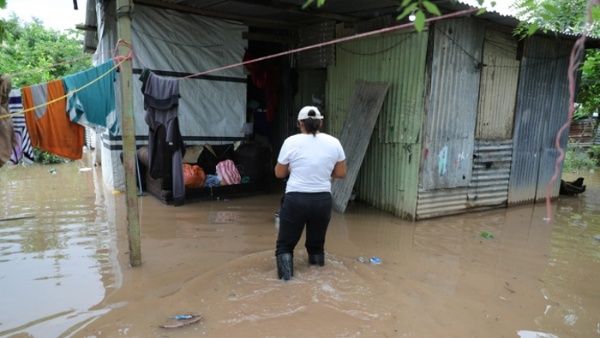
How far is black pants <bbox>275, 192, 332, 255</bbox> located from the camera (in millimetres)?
3838

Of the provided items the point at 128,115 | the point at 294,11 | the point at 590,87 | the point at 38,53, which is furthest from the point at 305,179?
the point at 38,53

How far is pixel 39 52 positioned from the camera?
620 inches

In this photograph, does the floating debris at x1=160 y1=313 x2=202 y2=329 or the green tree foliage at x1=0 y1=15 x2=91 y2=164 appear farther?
the green tree foliage at x1=0 y1=15 x2=91 y2=164

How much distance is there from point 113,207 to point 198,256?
2732 mm

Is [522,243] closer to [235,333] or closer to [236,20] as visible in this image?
[235,333]

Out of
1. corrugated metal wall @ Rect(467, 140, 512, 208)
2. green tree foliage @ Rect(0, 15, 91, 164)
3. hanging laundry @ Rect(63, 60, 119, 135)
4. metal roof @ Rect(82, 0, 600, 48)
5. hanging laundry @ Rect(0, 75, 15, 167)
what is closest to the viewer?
hanging laundry @ Rect(0, 75, 15, 167)

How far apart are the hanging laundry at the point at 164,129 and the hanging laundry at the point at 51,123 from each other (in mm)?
1282

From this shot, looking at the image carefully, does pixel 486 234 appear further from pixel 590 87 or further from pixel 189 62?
pixel 590 87

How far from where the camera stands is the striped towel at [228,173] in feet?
25.2

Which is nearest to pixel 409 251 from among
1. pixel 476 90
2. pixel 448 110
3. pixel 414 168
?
pixel 414 168

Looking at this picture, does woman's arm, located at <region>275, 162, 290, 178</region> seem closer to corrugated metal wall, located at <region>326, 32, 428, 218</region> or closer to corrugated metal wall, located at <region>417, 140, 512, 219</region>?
corrugated metal wall, located at <region>326, 32, 428, 218</region>

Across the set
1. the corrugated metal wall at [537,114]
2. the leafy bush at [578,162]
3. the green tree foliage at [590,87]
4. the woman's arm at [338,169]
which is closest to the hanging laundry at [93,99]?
the woman's arm at [338,169]

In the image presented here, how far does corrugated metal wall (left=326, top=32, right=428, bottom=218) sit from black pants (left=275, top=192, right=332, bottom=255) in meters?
2.79

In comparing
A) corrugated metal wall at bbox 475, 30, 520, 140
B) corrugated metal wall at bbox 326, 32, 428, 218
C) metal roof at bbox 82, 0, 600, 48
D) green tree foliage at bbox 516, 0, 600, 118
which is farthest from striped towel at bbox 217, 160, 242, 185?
green tree foliage at bbox 516, 0, 600, 118
